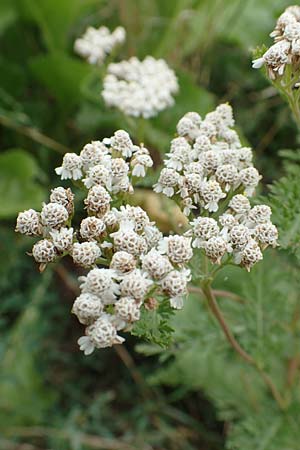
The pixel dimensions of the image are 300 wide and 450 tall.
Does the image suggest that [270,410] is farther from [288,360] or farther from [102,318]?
[102,318]

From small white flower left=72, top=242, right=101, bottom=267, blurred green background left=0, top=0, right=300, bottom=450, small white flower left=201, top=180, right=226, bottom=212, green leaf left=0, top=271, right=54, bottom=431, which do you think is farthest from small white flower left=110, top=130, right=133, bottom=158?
green leaf left=0, top=271, right=54, bottom=431

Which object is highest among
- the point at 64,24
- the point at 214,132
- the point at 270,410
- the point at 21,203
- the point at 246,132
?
the point at 64,24

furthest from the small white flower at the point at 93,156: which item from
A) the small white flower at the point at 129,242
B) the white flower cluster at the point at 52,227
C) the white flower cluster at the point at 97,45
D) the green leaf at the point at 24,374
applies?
the green leaf at the point at 24,374

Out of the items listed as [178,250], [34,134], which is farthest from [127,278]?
[34,134]

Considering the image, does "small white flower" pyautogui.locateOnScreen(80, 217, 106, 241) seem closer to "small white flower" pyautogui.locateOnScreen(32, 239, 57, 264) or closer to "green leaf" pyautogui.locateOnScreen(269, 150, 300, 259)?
"small white flower" pyautogui.locateOnScreen(32, 239, 57, 264)

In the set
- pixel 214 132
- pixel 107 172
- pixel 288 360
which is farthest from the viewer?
pixel 288 360

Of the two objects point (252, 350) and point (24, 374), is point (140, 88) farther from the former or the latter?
point (24, 374)

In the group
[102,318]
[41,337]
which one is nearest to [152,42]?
[41,337]
